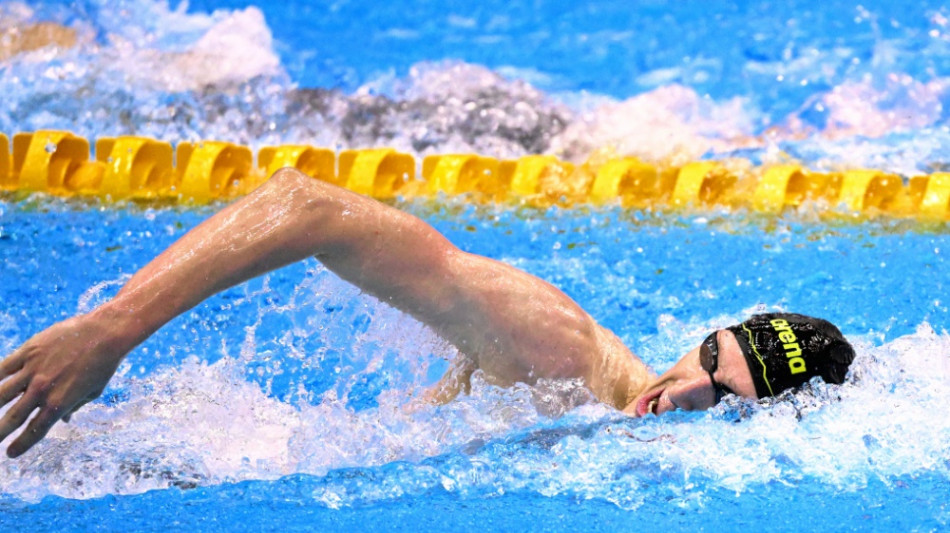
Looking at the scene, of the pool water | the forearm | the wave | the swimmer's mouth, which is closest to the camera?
the forearm

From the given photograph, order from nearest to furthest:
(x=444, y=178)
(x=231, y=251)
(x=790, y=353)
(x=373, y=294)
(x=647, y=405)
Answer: (x=231, y=251) → (x=373, y=294) → (x=790, y=353) → (x=647, y=405) → (x=444, y=178)

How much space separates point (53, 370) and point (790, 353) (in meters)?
1.42

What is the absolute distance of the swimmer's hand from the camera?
1.74 metres

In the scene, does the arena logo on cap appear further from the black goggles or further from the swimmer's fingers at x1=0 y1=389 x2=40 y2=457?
the swimmer's fingers at x1=0 y1=389 x2=40 y2=457

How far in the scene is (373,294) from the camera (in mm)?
2158

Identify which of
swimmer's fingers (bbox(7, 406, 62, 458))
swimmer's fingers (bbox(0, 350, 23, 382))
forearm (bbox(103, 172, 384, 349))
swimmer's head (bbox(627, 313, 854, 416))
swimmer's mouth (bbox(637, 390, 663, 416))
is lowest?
swimmer's mouth (bbox(637, 390, 663, 416))

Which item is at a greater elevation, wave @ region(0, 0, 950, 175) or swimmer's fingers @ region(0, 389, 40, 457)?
wave @ region(0, 0, 950, 175)

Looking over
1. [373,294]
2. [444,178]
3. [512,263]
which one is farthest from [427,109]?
[373,294]

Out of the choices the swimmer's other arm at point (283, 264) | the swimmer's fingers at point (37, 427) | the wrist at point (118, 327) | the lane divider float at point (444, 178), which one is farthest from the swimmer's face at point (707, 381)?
the lane divider float at point (444, 178)

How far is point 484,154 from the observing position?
210 inches

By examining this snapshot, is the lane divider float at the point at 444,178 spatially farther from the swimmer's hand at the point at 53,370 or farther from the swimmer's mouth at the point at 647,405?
the swimmer's hand at the point at 53,370

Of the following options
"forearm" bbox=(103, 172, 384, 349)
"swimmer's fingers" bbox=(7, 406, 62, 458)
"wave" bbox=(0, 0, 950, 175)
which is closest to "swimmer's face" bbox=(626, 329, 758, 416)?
"forearm" bbox=(103, 172, 384, 349)

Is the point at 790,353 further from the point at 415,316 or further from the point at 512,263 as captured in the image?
the point at 512,263

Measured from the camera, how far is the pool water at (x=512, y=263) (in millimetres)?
2215
